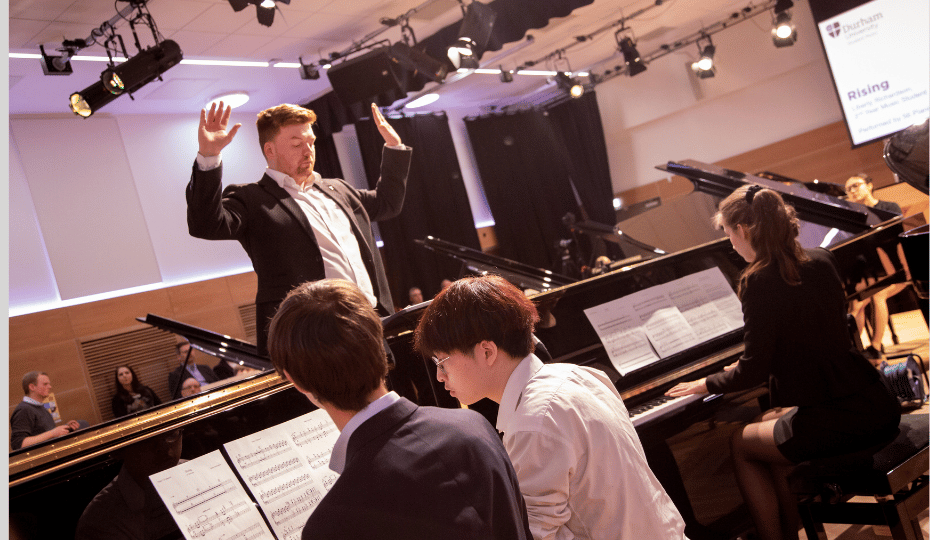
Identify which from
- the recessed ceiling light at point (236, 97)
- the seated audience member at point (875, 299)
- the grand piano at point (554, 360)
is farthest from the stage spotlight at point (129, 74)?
the seated audience member at point (875, 299)

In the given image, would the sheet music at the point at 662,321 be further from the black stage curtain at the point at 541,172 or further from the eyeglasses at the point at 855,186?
the black stage curtain at the point at 541,172

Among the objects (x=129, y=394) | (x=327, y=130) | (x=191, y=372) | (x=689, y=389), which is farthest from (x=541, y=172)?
(x=689, y=389)

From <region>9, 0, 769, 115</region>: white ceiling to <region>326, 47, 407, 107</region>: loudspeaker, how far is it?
1.18ft

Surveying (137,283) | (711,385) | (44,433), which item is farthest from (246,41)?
(711,385)

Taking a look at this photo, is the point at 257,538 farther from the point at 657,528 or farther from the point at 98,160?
the point at 98,160

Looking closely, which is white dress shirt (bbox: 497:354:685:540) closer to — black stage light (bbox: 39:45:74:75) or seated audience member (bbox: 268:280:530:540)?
seated audience member (bbox: 268:280:530:540)

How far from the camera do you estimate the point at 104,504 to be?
1.44 m

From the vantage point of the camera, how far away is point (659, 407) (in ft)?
8.18

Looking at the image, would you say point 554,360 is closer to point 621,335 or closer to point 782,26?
point 621,335

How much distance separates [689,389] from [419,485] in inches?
65.5

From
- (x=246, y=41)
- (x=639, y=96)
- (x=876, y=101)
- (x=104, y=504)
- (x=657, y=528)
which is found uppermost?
(x=246, y=41)

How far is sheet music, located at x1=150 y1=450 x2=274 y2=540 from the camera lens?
4.81 ft

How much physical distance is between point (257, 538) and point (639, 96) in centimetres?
1175

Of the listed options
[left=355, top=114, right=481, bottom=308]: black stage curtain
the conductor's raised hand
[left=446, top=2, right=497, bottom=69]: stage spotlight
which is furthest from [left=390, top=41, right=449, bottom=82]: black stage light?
the conductor's raised hand
